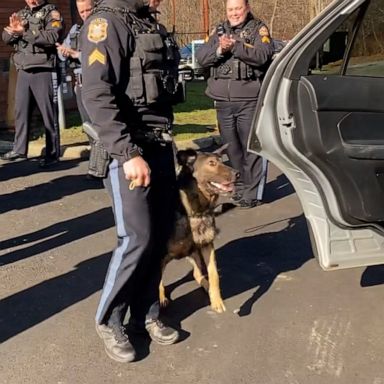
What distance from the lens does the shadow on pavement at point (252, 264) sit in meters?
4.22

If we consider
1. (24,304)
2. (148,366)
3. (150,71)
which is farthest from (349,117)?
(24,304)

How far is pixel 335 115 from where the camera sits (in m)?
3.18

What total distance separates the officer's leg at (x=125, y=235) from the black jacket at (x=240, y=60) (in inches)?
115

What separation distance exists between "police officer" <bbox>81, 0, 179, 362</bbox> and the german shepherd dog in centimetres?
42

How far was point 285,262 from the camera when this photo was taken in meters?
4.91

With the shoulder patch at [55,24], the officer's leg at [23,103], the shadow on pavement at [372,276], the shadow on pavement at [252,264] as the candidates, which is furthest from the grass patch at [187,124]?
the shadow on pavement at [372,276]

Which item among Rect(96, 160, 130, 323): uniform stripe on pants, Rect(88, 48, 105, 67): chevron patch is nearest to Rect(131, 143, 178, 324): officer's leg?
Rect(96, 160, 130, 323): uniform stripe on pants

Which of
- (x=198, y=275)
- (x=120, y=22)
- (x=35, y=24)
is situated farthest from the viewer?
(x=35, y=24)

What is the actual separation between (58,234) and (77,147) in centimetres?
342

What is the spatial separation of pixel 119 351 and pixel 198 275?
111cm

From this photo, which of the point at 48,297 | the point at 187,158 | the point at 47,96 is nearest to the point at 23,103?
the point at 47,96

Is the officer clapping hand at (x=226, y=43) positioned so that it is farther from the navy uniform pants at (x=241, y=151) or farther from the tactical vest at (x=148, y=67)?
the tactical vest at (x=148, y=67)

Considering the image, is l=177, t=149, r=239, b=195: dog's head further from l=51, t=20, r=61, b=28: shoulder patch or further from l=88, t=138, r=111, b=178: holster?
l=51, t=20, r=61, b=28: shoulder patch

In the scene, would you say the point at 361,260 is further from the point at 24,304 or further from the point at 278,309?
Answer: the point at 24,304
